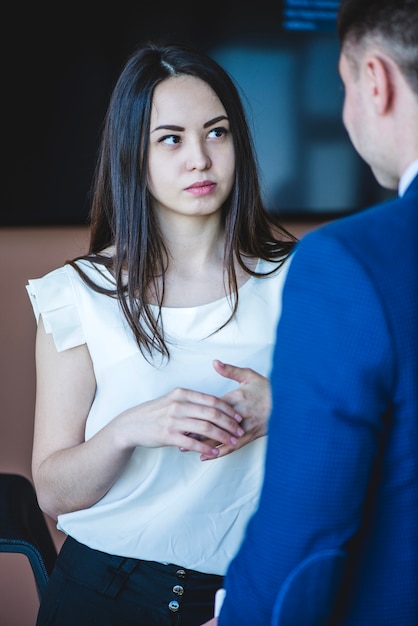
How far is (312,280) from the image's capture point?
2.68ft

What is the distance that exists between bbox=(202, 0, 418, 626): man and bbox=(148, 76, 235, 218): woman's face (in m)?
0.66

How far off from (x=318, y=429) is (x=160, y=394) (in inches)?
29.0

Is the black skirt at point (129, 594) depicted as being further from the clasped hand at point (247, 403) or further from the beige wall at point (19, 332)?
the beige wall at point (19, 332)

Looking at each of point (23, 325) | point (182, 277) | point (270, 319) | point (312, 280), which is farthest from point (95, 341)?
point (23, 325)

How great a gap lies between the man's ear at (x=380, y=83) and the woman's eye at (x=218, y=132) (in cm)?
72

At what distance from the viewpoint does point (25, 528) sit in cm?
177

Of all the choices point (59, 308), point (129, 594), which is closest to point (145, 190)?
point (59, 308)

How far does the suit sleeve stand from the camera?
792 mm

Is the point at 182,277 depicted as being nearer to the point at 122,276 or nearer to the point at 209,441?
the point at 122,276

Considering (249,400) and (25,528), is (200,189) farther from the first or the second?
(25,528)

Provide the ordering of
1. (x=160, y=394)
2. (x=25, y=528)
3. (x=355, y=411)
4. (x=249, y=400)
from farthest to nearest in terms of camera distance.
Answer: (x=25, y=528) < (x=160, y=394) < (x=249, y=400) < (x=355, y=411)

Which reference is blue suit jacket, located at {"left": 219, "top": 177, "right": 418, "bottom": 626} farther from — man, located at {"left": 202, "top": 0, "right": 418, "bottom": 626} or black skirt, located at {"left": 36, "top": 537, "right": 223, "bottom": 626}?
black skirt, located at {"left": 36, "top": 537, "right": 223, "bottom": 626}

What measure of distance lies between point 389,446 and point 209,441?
22.8 inches

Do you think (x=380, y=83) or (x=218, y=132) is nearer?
(x=380, y=83)
